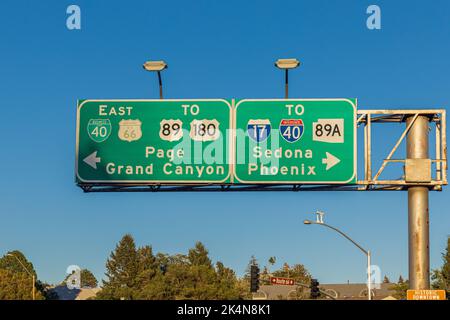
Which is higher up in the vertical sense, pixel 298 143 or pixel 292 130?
pixel 292 130

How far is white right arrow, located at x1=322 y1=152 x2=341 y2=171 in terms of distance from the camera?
21.9 meters

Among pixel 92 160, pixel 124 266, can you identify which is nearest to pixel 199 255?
pixel 124 266

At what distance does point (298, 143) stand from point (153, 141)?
13.0ft

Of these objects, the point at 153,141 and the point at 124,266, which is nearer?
the point at 153,141

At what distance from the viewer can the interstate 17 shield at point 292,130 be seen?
21938 mm

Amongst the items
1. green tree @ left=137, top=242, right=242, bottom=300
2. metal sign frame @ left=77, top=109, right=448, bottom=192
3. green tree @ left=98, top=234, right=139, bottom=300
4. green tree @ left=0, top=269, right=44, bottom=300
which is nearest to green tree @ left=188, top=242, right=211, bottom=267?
green tree @ left=98, top=234, right=139, bottom=300

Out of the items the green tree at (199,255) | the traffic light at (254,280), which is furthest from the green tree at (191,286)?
the green tree at (199,255)

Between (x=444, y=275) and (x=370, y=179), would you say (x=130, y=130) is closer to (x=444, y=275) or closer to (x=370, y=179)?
(x=370, y=179)

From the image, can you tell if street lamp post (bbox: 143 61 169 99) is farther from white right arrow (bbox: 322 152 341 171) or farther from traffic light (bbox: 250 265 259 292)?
traffic light (bbox: 250 265 259 292)

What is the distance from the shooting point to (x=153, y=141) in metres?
22.3

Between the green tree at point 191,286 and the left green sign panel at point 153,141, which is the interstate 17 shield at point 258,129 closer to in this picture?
the left green sign panel at point 153,141
